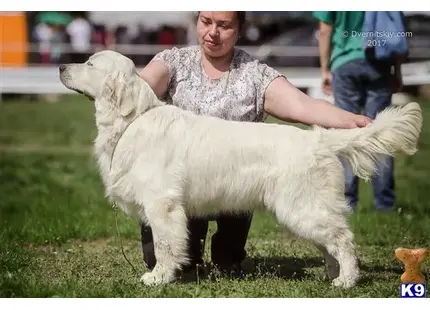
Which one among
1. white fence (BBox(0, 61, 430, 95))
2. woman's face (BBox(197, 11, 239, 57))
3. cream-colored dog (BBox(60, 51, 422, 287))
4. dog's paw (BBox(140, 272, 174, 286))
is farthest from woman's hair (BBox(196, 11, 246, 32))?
white fence (BBox(0, 61, 430, 95))

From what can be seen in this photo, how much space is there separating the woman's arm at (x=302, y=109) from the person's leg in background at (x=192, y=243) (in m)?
0.92

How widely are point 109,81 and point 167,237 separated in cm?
97

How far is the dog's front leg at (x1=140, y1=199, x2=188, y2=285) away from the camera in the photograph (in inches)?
183

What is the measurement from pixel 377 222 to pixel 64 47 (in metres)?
8.32

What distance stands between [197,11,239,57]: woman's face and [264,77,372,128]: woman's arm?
1.27 feet

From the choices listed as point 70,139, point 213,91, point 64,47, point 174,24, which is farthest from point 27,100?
point 213,91

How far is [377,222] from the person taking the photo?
6406mm

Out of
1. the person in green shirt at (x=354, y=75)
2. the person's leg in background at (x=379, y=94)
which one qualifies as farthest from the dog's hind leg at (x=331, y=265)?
the person's leg in background at (x=379, y=94)

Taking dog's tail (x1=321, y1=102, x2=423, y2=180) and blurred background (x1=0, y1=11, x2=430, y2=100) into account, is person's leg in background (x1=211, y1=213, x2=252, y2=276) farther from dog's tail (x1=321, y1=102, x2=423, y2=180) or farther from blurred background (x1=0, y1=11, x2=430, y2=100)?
blurred background (x1=0, y1=11, x2=430, y2=100)

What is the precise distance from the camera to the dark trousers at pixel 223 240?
5.41 meters

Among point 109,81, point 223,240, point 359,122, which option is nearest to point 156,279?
point 223,240
